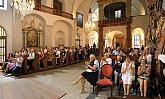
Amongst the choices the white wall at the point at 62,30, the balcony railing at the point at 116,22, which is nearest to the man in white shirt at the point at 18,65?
the white wall at the point at 62,30

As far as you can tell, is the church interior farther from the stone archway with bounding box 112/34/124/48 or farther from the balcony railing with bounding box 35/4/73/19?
the stone archway with bounding box 112/34/124/48

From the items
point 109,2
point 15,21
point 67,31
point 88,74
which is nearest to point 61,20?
point 67,31

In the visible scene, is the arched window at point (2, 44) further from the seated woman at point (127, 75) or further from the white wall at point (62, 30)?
the seated woman at point (127, 75)

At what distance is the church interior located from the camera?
6.77m

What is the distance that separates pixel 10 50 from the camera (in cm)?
1453

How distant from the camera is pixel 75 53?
19.2 m

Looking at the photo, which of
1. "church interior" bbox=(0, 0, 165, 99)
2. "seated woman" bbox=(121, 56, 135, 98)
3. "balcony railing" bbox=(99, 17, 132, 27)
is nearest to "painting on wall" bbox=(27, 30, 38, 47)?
"church interior" bbox=(0, 0, 165, 99)

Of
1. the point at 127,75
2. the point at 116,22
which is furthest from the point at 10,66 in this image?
the point at 116,22

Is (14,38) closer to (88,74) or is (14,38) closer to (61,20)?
(61,20)

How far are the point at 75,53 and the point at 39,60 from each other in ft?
20.1

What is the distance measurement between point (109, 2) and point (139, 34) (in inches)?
231

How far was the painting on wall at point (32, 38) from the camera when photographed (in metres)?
16.3

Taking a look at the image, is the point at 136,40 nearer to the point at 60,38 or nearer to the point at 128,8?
the point at 128,8

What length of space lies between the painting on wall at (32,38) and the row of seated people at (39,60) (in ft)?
7.72
